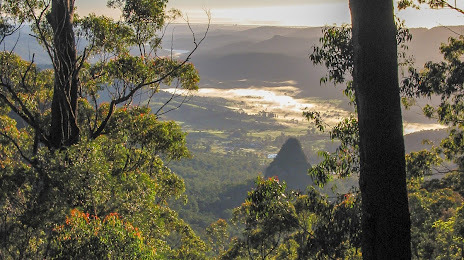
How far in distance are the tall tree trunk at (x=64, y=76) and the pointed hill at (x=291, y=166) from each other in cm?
14508

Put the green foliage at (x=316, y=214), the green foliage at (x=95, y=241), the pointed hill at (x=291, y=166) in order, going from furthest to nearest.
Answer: the pointed hill at (x=291, y=166), the green foliage at (x=316, y=214), the green foliage at (x=95, y=241)

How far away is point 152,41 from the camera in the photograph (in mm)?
14141

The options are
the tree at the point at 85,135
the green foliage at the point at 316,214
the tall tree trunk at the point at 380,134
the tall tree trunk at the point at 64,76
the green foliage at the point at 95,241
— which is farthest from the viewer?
the tall tree trunk at the point at 64,76

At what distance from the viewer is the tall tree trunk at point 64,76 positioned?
9750 millimetres

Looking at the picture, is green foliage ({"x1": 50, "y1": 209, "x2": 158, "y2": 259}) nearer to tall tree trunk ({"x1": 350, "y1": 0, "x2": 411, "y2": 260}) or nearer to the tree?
the tree

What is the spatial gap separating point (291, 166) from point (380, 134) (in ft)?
505

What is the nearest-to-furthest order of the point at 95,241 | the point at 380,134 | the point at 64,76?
the point at 380,134, the point at 95,241, the point at 64,76

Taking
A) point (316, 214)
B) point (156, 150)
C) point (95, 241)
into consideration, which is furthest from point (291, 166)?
point (95, 241)

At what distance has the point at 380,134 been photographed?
4426mm

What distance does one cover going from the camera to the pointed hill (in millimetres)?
154625

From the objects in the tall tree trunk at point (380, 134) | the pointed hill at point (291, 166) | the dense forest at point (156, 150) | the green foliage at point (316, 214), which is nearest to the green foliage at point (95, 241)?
the dense forest at point (156, 150)

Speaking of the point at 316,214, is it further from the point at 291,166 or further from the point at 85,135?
the point at 291,166

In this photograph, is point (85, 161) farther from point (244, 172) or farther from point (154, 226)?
point (244, 172)

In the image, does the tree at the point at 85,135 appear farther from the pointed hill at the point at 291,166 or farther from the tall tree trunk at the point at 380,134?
the pointed hill at the point at 291,166
